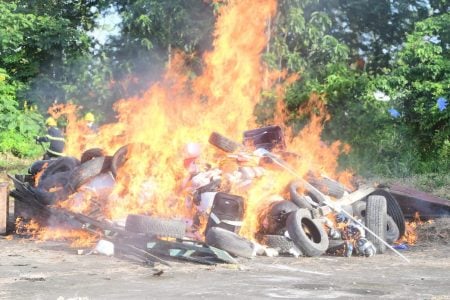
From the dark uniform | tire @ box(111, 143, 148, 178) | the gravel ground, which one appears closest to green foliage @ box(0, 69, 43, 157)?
the dark uniform

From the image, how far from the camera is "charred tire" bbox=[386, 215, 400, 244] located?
36.2 ft

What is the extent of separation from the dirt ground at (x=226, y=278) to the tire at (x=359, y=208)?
4.68ft

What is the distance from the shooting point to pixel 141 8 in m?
25.9

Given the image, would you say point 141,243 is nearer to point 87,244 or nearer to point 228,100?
point 87,244

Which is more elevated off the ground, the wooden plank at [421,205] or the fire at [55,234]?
the wooden plank at [421,205]

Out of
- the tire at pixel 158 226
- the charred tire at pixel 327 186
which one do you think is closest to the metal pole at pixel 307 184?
the charred tire at pixel 327 186

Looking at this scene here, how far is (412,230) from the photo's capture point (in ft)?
39.1

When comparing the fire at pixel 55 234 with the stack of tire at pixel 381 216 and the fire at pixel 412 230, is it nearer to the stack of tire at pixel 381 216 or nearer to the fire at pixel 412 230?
the stack of tire at pixel 381 216

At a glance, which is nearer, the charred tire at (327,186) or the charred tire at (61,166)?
the charred tire at (327,186)

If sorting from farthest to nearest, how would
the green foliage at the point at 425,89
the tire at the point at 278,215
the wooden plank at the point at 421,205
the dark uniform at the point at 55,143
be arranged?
the green foliage at the point at 425,89
the dark uniform at the point at 55,143
the wooden plank at the point at 421,205
the tire at the point at 278,215

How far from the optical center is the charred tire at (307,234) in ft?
31.9

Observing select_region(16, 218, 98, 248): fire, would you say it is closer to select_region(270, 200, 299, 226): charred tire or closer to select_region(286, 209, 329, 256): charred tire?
select_region(270, 200, 299, 226): charred tire

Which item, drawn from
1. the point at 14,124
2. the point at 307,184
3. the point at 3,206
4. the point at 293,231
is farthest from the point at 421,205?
the point at 14,124

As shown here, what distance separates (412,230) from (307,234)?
8.45 ft
